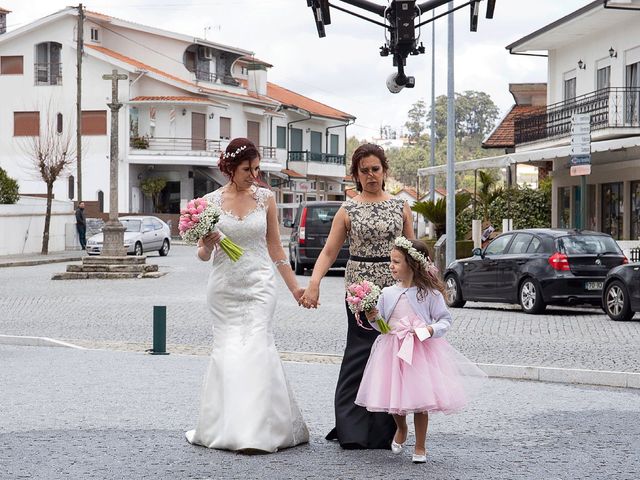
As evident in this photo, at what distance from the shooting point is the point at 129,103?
6531 centimetres

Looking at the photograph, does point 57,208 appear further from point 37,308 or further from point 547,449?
point 547,449

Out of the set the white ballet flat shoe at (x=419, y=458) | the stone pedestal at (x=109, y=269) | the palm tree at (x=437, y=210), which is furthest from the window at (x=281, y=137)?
the white ballet flat shoe at (x=419, y=458)

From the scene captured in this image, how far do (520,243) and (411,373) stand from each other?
14.7m

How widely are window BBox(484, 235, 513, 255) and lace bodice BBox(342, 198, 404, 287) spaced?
568 inches

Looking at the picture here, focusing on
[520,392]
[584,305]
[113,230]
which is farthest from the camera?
[113,230]

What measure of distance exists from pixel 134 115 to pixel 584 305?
155 feet

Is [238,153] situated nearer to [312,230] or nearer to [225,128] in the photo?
[312,230]

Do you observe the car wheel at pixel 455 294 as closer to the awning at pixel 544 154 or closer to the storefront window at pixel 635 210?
the awning at pixel 544 154

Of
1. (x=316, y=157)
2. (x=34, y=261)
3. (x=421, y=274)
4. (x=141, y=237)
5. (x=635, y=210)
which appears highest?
(x=316, y=157)

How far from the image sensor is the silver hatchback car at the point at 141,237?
139 ft

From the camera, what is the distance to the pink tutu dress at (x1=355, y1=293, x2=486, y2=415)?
7426mm

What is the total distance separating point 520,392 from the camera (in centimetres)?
1121

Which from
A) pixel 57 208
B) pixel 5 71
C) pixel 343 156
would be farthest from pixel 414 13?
pixel 343 156

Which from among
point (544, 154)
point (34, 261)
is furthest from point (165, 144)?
point (544, 154)
